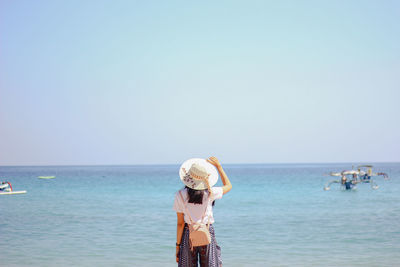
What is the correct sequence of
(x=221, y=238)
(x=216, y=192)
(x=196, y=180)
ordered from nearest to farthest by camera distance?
(x=196, y=180) → (x=216, y=192) → (x=221, y=238)

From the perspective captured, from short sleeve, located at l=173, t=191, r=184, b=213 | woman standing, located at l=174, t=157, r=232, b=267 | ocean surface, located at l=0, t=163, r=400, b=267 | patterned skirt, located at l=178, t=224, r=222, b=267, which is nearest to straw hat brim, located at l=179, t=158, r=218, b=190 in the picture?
woman standing, located at l=174, t=157, r=232, b=267

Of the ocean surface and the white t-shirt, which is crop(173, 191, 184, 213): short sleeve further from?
the ocean surface

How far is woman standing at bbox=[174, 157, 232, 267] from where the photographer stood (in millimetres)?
4305

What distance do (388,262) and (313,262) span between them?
5.05 ft

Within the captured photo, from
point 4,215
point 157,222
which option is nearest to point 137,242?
point 157,222

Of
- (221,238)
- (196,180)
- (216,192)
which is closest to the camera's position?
(196,180)

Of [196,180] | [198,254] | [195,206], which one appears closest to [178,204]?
[195,206]

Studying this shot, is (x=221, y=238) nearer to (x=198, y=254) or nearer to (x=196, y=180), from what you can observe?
(x=198, y=254)

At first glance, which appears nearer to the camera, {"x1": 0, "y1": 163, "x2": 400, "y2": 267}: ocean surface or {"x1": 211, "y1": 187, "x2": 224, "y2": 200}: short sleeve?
{"x1": 211, "y1": 187, "x2": 224, "y2": 200}: short sleeve

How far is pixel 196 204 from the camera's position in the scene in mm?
4359

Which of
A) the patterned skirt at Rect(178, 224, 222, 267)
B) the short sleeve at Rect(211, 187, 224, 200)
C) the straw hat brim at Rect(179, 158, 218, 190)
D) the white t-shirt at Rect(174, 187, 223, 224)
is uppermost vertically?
the straw hat brim at Rect(179, 158, 218, 190)

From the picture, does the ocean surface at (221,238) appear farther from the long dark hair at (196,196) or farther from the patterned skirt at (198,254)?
the long dark hair at (196,196)

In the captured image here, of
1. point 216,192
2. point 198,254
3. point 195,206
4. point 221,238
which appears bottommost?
point 221,238

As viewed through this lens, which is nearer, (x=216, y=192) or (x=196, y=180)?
(x=196, y=180)
